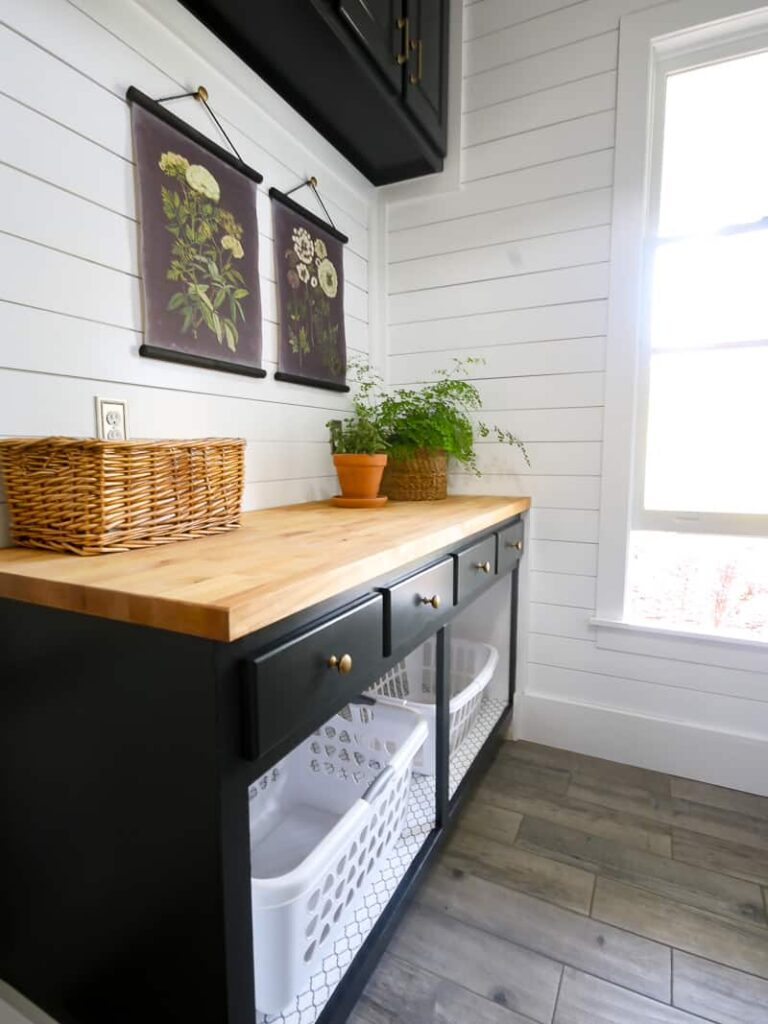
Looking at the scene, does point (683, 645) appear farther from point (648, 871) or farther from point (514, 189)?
point (514, 189)

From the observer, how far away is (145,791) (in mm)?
683

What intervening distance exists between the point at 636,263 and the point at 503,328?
1.52ft

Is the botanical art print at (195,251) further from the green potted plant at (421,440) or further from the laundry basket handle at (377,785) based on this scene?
the laundry basket handle at (377,785)

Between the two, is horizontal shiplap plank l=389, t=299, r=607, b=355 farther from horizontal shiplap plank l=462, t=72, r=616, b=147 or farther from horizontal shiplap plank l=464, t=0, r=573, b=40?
horizontal shiplap plank l=464, t=0, r=573, b=40

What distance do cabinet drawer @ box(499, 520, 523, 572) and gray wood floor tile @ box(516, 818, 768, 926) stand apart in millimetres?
765

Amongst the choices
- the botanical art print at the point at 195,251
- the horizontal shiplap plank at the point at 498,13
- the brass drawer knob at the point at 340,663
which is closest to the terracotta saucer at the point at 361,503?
the botanical art print at the point at 195,251

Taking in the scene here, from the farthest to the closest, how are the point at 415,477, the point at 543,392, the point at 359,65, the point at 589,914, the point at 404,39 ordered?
the point at 543,392
the point at 415,477
the point at 404,39
the point at 359,65
the point at 589,914

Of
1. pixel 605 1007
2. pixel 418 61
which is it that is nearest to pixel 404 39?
pixel 418 61

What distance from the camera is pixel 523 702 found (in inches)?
79.0

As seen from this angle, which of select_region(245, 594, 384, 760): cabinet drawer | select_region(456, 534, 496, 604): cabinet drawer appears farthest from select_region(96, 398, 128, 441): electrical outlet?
select_region(456, 534, 496, 604): cabinet drawer

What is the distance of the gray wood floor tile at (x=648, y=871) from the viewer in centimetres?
128

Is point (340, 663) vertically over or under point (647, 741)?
over

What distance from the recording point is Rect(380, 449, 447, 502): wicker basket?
1781 mm

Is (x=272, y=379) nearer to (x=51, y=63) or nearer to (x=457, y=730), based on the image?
(x=51, y=63)
